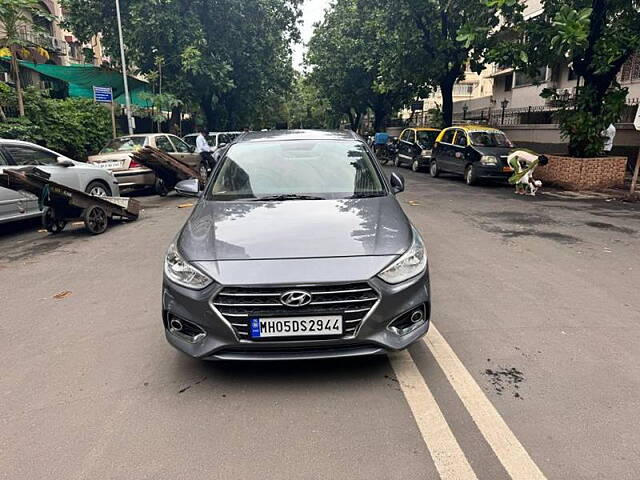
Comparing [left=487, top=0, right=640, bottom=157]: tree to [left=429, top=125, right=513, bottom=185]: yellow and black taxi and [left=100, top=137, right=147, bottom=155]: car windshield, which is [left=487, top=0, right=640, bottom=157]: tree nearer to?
[left=429, top=125, right=513, bottom=185]: yellow and black taxi

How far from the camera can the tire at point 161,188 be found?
12.9 m

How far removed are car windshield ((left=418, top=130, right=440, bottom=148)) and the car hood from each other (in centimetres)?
1730

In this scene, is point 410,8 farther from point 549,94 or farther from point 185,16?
point 185,16

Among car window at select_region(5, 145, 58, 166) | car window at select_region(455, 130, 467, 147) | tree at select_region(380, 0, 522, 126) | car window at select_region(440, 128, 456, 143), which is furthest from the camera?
tree at select_region(380, 0, 522, 126)

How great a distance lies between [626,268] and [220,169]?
197 inches

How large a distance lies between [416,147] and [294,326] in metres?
18.8

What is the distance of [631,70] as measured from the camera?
19891 millimetres

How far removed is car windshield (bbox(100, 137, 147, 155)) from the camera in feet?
41.7

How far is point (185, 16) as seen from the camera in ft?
68.0

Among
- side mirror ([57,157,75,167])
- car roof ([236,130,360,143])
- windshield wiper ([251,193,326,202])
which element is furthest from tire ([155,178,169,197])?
windshield wiper ([251,193,326,202])

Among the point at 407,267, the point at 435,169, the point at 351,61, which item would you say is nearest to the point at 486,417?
the point at 407,267

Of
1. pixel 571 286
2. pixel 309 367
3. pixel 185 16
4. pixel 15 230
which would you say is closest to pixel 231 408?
pixel 309 367

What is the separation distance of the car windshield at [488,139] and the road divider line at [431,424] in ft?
42.8

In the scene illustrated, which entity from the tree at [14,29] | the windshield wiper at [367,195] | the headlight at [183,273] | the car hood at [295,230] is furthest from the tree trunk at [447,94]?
the headlight at [183,273]
